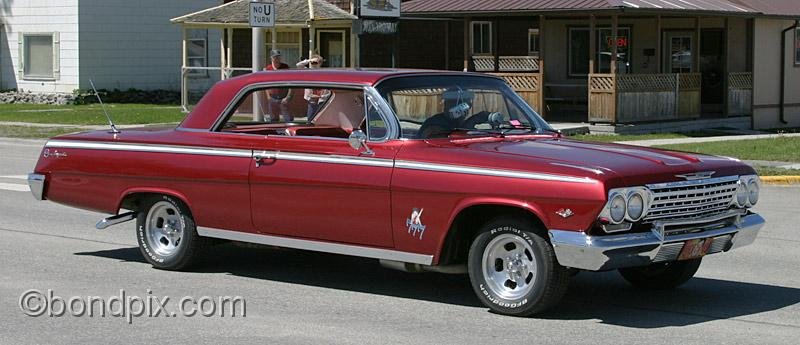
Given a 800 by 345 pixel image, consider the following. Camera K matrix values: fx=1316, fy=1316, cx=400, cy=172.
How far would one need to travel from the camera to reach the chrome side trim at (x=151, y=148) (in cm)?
955

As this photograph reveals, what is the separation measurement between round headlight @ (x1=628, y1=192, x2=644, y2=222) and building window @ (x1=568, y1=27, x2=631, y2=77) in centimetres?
2493

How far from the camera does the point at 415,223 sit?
859cm

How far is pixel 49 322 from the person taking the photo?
8180 mm

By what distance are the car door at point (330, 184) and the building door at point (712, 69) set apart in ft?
80.8

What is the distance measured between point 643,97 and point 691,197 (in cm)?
2066

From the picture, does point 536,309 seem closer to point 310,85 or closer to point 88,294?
point 310,85

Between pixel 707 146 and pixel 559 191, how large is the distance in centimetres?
1682

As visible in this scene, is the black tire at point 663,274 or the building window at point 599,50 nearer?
the black tire at point 663,274

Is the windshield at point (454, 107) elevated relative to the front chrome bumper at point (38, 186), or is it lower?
elevated

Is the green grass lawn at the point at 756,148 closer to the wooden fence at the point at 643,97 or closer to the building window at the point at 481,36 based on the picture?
the wooden fence at the point at 643,97

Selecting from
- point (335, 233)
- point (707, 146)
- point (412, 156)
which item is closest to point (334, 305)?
point (335, 233)

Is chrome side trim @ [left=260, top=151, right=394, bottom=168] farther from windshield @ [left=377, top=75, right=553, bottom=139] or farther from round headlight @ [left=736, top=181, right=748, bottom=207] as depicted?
round headlight @ [left=736, top=181, right=748, bottom=207]

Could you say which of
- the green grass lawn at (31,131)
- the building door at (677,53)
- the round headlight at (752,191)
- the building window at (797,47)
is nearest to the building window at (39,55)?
the green grass lawn at (31,131)
